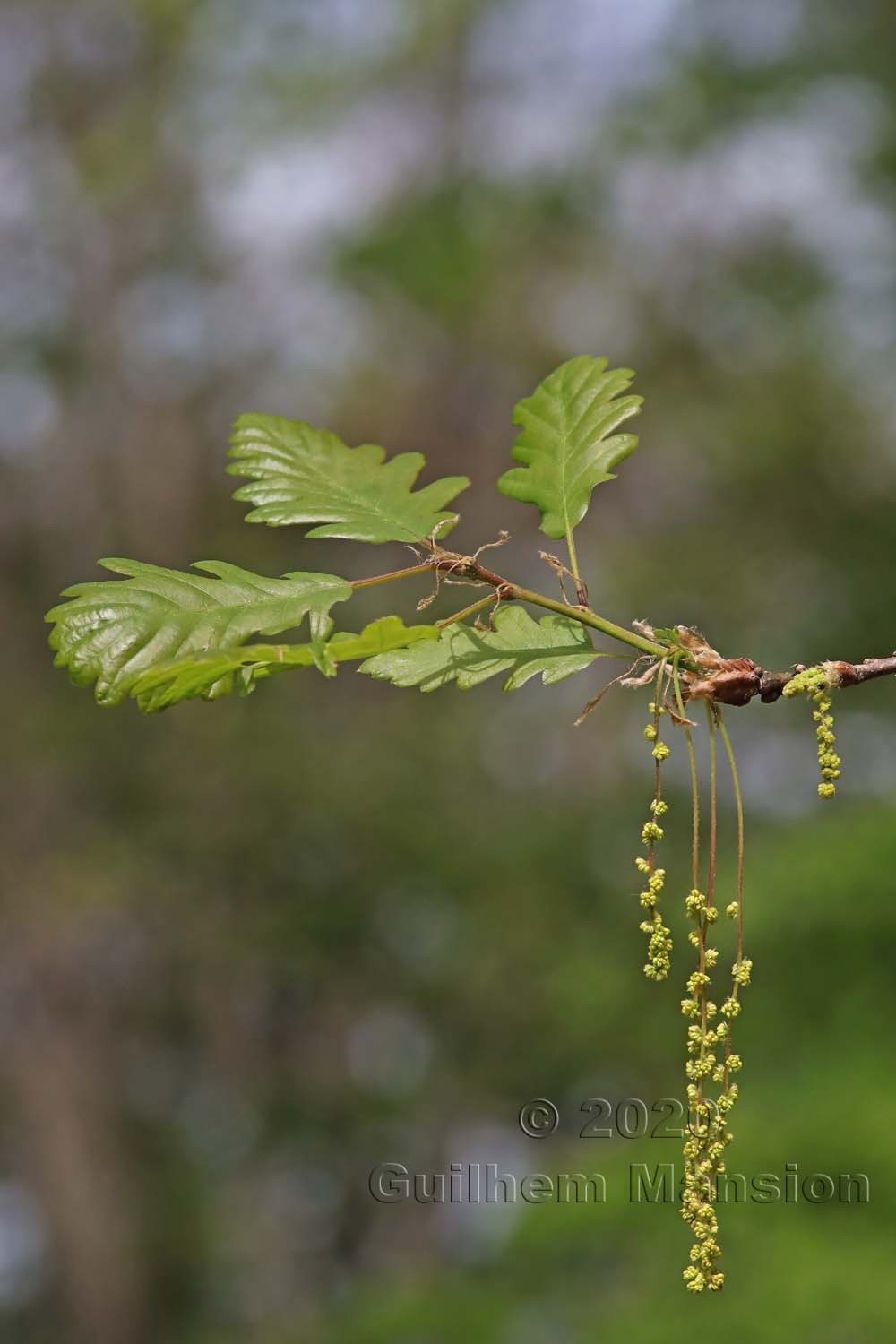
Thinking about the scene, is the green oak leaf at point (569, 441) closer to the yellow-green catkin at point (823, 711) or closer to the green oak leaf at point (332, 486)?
the green oak leaf at point (332, 486)

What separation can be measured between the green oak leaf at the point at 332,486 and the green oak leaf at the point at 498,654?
0.07 meters

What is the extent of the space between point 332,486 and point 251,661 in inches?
9.5

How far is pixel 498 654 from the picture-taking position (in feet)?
3.00

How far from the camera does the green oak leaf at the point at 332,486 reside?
3.02 feet

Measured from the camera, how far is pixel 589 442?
0.98m

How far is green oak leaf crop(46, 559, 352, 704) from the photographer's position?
31.9 inches

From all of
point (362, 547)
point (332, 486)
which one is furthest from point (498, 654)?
point (362, 547)

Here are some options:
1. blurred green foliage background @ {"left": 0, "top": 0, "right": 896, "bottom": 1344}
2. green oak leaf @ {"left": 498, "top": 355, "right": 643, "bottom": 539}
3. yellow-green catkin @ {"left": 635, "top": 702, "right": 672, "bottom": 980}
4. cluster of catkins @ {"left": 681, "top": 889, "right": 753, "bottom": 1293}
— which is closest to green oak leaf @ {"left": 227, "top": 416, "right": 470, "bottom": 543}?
green oak leaf @ {"left": 498, "top": 355, "right": 643, "bottom": 539}

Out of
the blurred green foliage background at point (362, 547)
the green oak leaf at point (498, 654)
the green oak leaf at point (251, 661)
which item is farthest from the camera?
the blurred green foliage background at point (362, 547)

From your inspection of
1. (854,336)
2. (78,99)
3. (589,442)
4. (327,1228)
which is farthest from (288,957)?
(589,442)

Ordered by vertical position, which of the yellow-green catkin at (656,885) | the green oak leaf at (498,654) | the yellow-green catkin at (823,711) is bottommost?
the yellow-green catkin at (656,885)

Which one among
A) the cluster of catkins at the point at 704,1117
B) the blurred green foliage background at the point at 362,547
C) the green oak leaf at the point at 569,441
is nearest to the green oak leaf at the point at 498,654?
the green oak leaf at the point at 569,441

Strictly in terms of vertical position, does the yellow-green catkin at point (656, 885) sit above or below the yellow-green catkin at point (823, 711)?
below

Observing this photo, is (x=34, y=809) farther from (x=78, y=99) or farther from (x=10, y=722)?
(x=78, y=99)
